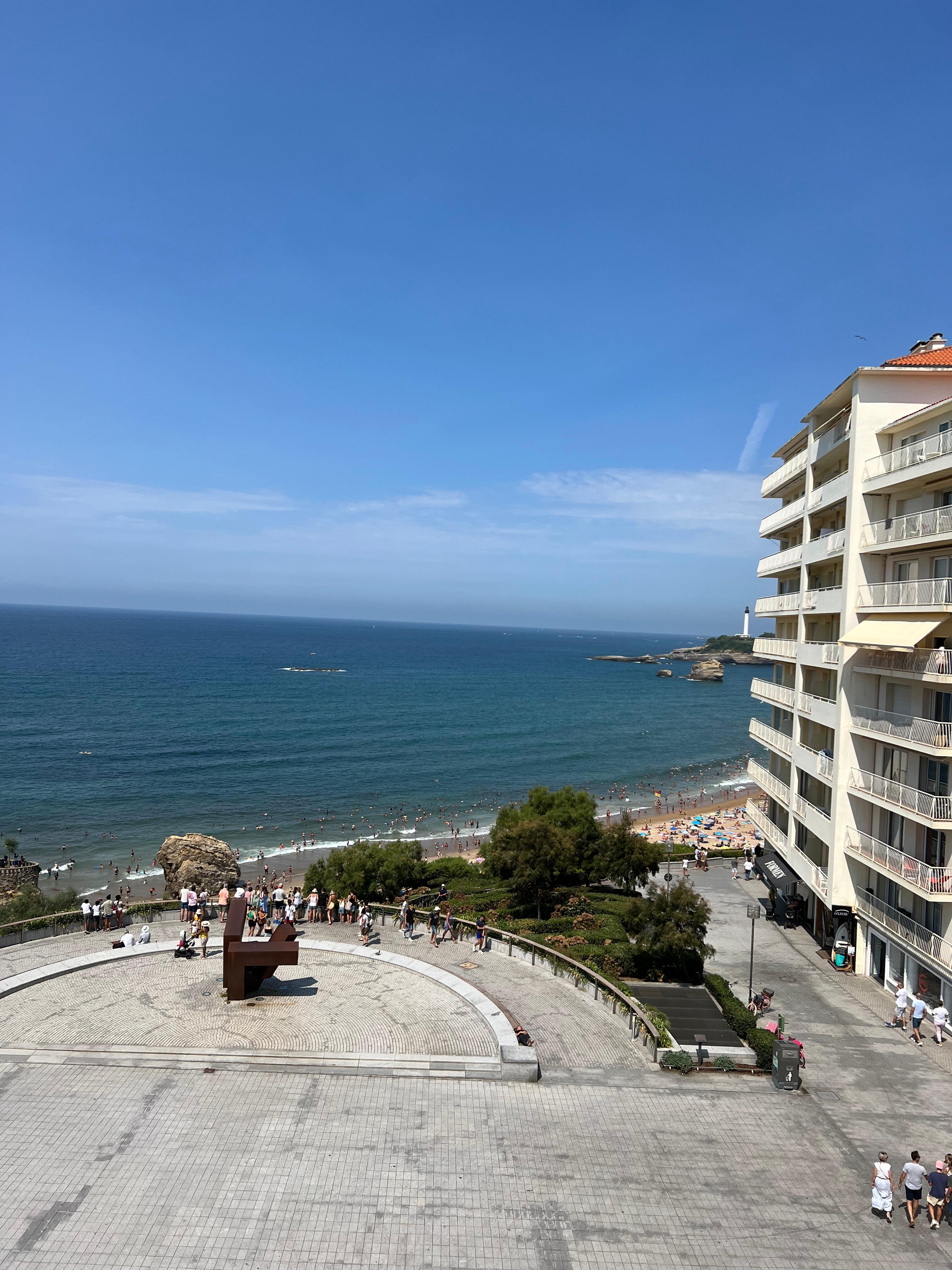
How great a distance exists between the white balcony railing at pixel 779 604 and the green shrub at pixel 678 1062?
1802 cm

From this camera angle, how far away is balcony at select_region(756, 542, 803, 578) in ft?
102

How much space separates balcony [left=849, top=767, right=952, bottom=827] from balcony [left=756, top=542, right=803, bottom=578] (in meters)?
9.59

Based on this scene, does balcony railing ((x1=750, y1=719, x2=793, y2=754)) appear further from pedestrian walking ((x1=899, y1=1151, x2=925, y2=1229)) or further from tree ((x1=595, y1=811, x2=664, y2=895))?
pedestrian walking ((x1=899, y1=1151, x2=925, y2=1229))

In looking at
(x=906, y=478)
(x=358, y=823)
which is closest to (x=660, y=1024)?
(x=906, y=478)

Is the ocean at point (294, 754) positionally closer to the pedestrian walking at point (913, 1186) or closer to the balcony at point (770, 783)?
the balcony at point (770, 783)

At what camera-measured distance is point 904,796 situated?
21.9 metres

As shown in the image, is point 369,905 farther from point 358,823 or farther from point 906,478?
point 358,823

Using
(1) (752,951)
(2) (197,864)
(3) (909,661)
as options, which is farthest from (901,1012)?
(2) (197,864)

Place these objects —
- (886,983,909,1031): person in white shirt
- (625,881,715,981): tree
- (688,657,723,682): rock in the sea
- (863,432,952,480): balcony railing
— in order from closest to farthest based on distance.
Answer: (886,983,909,1031): person in white shirt < (863,432,952,480): balcony railing < (625,881,715,981): tree < (688,657,723,682): rock in the sea

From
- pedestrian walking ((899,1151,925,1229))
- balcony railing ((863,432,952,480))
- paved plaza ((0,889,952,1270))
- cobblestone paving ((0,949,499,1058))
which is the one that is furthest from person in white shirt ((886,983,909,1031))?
balcony railing ((863,432,952,480))

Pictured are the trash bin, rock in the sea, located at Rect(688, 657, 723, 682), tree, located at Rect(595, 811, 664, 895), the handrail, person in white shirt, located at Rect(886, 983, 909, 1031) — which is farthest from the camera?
rock in the sea, located at Rect(688, 657, 723, 682)

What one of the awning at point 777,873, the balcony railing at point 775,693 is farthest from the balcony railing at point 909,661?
the awning at point 777,873

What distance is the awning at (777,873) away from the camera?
1235 inches

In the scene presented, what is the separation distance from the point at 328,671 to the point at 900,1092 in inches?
6089
